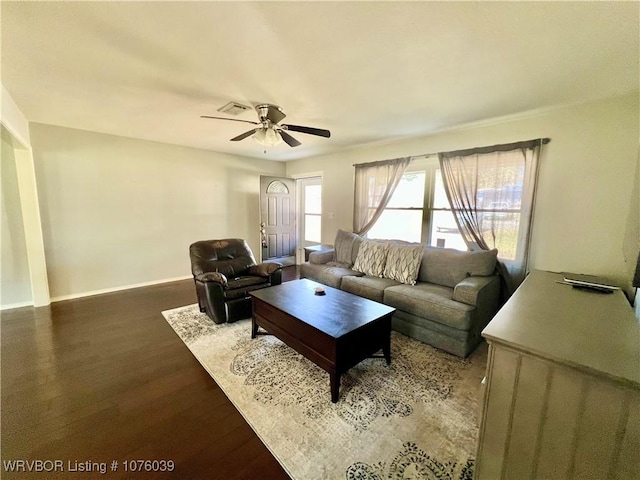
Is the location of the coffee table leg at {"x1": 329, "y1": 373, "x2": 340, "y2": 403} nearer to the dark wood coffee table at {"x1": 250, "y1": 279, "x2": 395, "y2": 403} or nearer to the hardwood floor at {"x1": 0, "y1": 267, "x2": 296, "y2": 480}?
the dark wood coffee table at {"x1": 250, "y1": 279, "x2": 395, "y2": 403}

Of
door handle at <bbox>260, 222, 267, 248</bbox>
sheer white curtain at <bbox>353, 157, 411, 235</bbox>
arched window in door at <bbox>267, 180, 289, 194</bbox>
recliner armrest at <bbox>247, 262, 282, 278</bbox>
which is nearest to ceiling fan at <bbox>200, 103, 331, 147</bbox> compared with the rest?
recliner armrest at <bbox>247, 262, 282, 278</bbox>

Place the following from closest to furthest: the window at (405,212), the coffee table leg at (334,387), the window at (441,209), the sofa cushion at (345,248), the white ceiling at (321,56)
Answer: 1. the white ceiling at (321,56)
2. the coffee table leg at (334,387)
3. the window at (441,209)
4. the window at (405,212)
5. the sofa cushion at (345,248)

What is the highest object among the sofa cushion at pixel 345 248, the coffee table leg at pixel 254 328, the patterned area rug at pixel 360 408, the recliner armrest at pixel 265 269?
the sofa cushion at pixel 345 248

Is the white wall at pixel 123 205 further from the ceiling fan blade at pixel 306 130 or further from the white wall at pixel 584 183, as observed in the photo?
the white wall at pixel 584 183

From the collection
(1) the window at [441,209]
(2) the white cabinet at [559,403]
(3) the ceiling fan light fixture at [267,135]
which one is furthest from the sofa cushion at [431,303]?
(3) the ceiling fan light fixture at [267,135]

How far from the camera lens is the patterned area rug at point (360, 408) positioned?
1371mm

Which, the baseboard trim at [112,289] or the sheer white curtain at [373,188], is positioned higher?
the sheer white curtain at [373,188]

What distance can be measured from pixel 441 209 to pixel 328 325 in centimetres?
253

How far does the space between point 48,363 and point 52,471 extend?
1.30 m

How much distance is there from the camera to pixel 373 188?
4160 mm

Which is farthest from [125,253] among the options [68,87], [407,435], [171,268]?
[407,435]

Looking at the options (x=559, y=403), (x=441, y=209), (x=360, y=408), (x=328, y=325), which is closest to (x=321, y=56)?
(x=328, y=325)

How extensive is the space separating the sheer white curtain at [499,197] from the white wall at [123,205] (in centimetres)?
414

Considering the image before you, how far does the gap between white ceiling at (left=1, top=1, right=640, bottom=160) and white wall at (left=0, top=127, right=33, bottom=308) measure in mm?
942
